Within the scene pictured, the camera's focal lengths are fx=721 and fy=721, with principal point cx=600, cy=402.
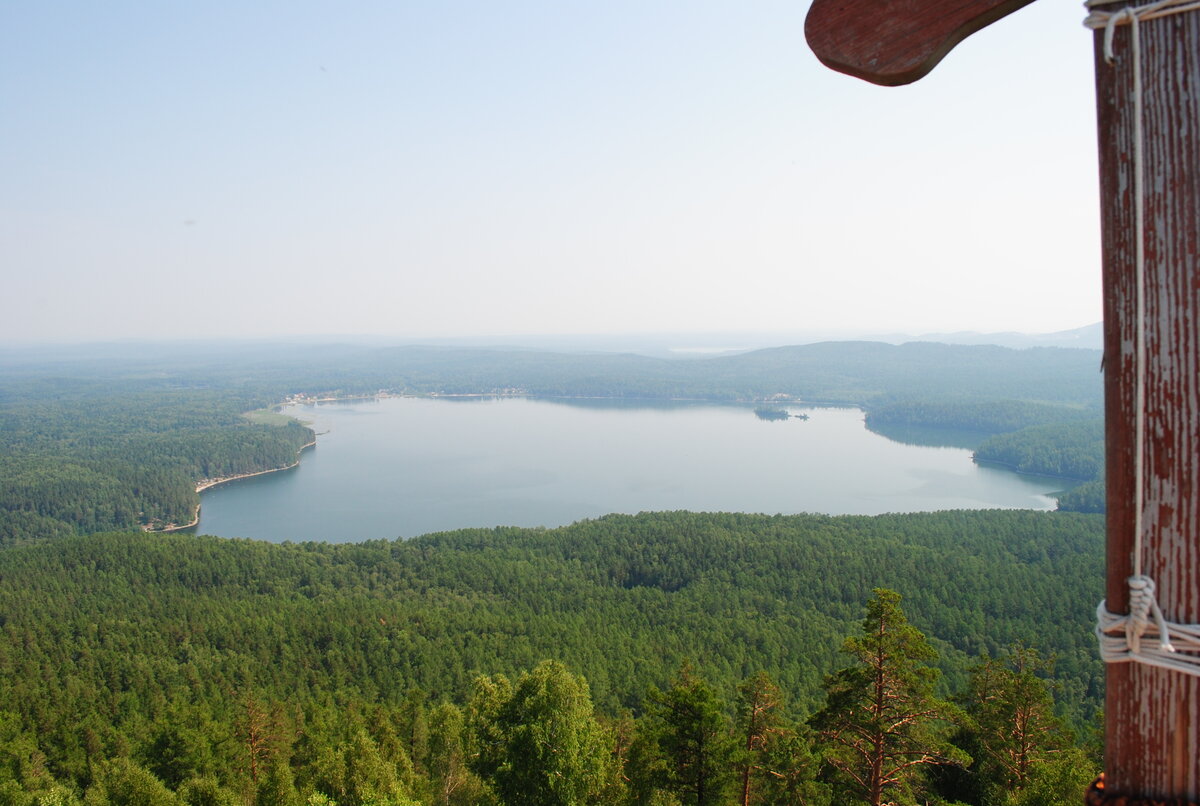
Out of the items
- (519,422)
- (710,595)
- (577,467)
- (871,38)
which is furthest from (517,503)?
(871,38)

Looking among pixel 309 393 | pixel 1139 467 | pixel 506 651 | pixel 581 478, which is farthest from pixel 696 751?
pixel 309 393

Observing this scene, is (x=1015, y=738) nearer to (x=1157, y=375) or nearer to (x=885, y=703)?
(x=885, y=703)

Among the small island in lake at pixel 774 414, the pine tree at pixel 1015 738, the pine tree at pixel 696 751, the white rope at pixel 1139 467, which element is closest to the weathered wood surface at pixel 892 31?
the white rope at pixel 1139 467

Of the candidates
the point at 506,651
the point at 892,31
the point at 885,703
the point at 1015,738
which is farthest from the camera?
the point at 506,651

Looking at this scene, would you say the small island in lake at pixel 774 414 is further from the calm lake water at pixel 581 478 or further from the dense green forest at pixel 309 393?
the dense green forest at pixel 309 393

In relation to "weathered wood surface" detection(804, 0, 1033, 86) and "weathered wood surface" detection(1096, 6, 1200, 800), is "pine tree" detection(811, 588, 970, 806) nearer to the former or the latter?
"weathered wood surface" detection(1096, 6, 1200, 800)

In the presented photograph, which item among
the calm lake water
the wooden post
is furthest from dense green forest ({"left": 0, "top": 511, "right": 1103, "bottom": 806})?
the calm lake water
